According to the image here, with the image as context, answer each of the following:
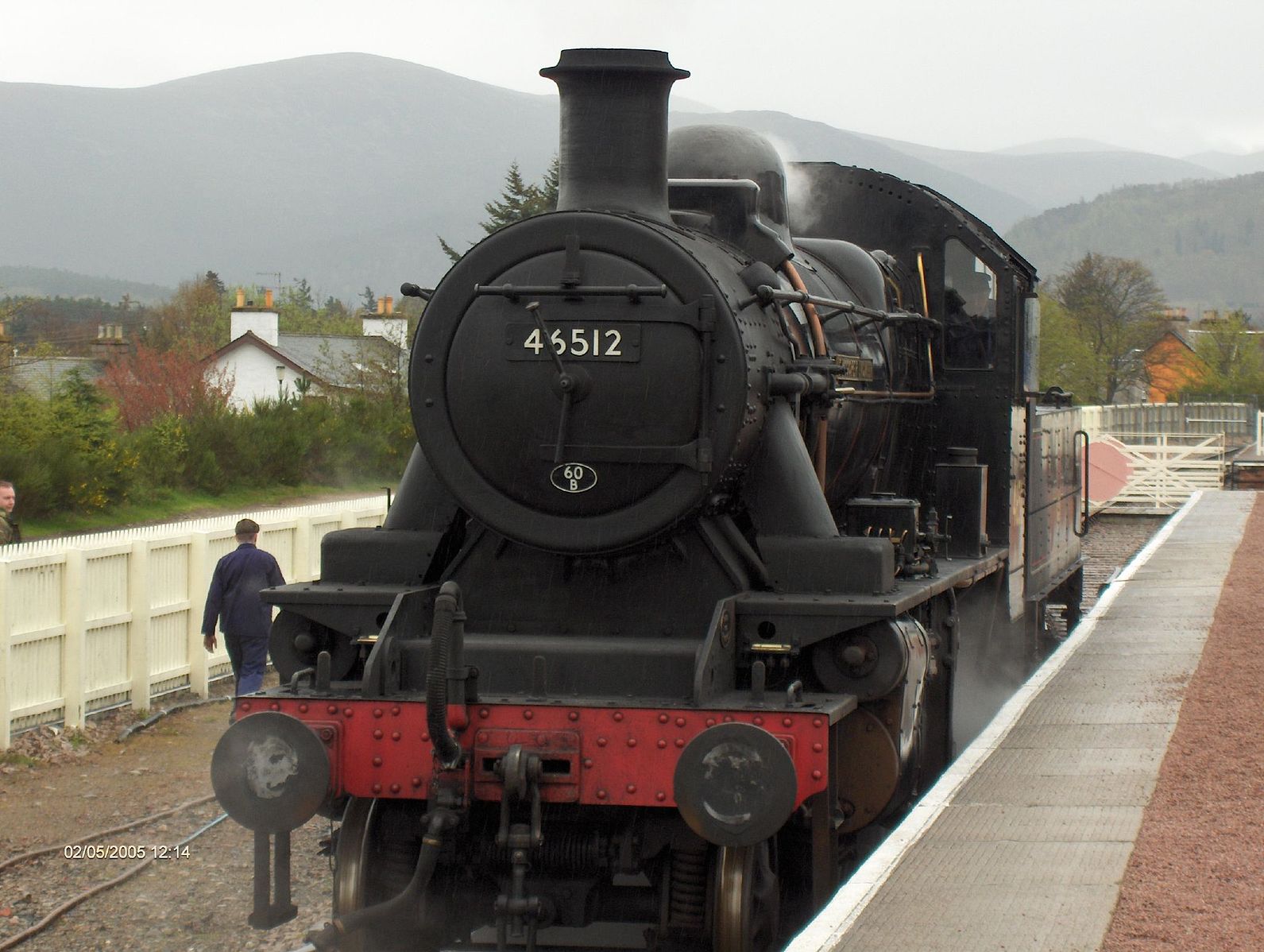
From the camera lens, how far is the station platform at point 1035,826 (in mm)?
4566

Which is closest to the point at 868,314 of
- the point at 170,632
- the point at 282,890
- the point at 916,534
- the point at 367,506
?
the point at 916,534

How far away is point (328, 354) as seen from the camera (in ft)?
131

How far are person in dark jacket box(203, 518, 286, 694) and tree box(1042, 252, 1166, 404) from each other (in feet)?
177

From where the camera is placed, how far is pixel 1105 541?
2366 centimetres

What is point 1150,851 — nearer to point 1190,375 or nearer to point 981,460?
point 981,460

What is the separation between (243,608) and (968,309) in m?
4.82

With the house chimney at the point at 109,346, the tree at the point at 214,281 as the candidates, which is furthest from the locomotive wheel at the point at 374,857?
the tree at the point at 214,281

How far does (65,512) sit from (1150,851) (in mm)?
16177

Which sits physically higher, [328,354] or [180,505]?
[328,354]

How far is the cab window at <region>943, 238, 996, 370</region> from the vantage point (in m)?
8.64

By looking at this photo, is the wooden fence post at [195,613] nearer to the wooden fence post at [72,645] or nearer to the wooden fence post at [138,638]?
the wooden fence post at [138,638]

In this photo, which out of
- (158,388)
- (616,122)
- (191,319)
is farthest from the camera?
(191,319)

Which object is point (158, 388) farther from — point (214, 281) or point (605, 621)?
point (214, 281)

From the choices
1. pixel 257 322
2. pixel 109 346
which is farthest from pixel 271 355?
pixel 109 346
